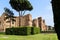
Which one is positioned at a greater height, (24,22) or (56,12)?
(24,22)

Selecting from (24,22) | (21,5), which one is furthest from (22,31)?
(24,22)

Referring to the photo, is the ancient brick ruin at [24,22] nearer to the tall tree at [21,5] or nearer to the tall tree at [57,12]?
the tall tree at [21,5]

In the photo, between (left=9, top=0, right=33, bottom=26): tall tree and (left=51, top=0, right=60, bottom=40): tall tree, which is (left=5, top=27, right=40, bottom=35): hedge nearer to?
(left=9, top=0, right=33, bottom=26): tall tree

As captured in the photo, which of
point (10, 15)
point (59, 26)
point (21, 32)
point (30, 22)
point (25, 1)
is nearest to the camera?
point (59, 26)

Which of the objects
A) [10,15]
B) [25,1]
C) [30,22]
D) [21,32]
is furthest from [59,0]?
[30,22]

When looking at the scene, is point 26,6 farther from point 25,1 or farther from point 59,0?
point 59,0

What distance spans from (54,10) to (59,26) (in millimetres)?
248

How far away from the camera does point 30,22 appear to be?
2034 inches

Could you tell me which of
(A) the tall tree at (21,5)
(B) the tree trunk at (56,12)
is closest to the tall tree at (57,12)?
(B) the tree trunk at (56,12)

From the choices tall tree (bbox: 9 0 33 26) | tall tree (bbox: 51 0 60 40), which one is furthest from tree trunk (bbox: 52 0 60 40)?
tall tree (bbox: 9 0 33 26)

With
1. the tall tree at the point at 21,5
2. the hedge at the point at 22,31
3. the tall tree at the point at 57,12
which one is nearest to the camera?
the tall tree at the point at 57,12

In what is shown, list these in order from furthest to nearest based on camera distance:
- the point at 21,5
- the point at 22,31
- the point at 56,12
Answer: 1. the point at 21,5
2. the point at 22,31
3. the point at 56,12

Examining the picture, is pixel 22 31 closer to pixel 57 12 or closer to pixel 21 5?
pixel 21 5

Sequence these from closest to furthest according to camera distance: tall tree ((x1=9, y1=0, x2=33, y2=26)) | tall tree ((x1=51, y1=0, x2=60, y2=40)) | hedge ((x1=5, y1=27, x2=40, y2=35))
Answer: tall tree ((x1=51, y1=0, x2=60, y2=40))
hedge ((x1=5, y1=27, x2=40, y2=35))
tall tree ((x1=9, y1=0, x2=33, y2=26))
